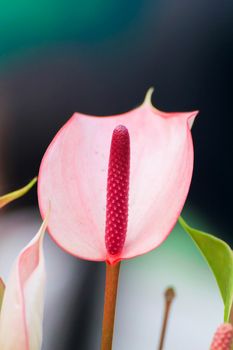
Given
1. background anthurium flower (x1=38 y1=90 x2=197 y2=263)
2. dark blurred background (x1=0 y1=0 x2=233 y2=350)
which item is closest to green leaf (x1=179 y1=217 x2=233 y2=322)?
background anthurium flower (x1=38 y1=90 x2=197 y2=263)

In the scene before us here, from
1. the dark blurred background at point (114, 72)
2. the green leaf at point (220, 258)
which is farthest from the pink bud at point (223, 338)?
the dark blurred background at point (114, 72)

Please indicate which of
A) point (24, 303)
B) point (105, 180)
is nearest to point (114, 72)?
point (105, 180)

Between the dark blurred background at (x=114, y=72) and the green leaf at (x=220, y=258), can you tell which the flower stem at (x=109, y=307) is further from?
the dark blurred background at (x=114, y=72)

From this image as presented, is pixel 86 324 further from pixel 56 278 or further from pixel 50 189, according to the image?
pixel 50 189

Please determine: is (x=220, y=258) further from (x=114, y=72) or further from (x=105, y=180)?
(x=114, y=72)

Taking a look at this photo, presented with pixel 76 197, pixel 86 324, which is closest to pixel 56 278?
pixel 86 324
